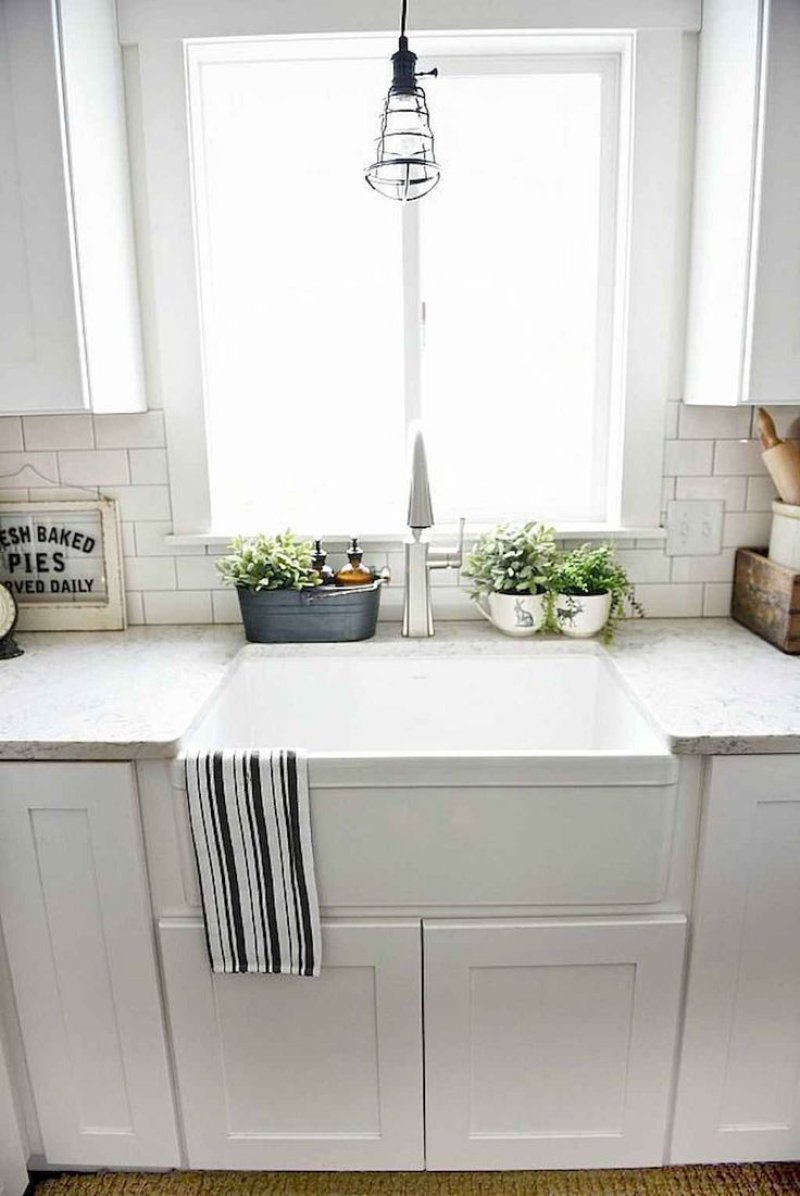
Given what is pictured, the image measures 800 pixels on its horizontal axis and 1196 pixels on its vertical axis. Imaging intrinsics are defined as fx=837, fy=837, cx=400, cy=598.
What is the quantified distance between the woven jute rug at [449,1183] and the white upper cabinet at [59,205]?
1.42 m

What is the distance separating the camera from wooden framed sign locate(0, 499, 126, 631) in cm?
184

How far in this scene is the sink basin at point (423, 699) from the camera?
1.72m

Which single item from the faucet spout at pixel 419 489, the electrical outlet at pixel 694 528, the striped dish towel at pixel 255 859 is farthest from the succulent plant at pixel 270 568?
the electrical outlet at pixel 694 528

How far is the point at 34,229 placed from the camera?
1.45 metres

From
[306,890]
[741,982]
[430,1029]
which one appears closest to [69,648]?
[306,890]

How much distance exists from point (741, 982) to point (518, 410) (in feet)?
3.94

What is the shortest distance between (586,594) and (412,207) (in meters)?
0.89

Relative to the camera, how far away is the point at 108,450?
71.9 inches

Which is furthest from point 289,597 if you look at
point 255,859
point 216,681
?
point 255,859

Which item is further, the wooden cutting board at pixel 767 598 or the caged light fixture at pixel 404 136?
the wooden cutting board at pixel 767 598

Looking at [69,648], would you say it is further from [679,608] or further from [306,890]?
[679,608]

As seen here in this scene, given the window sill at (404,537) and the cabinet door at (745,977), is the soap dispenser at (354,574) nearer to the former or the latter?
the window sill at (404,537)

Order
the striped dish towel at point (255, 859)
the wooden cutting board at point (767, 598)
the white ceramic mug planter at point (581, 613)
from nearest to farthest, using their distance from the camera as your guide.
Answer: the striped dish towel at point (255, 859) < the wooden cutting board at point (767, 598) < the white ceramic mug planter at point (581, 613)

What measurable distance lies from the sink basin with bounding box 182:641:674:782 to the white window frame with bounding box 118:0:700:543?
33cm
